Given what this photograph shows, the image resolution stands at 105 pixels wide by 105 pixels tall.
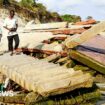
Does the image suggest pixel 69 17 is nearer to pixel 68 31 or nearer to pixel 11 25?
pixel 68 31

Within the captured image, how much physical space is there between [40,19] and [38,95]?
18.2m

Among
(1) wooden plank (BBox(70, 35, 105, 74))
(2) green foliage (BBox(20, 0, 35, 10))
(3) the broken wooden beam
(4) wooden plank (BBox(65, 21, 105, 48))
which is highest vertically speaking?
(4) wooden plank (BBox(65, 21, 105, 48))

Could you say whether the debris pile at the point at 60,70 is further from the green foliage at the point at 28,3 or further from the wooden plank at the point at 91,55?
the green foliage at the point at 28,3

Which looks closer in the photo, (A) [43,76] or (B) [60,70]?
(A) [43,76]

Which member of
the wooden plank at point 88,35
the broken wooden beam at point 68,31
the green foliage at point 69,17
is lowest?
the green foliage at point 69,17

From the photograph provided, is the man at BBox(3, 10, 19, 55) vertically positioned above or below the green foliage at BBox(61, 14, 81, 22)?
above

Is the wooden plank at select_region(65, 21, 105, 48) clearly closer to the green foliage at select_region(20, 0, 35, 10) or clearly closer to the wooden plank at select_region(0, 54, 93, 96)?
the wooden plank at select_region(0, 54, 93, 96)

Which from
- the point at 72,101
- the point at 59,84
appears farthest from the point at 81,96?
the point at 59,84

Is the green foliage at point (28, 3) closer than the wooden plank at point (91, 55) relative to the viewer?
No

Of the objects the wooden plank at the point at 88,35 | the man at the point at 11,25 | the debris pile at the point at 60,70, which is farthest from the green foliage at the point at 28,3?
the wooden plank at the point at 88,35

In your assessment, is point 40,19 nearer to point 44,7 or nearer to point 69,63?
point 44,7

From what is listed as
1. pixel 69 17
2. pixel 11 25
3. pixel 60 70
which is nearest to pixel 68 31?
pixel 11 25

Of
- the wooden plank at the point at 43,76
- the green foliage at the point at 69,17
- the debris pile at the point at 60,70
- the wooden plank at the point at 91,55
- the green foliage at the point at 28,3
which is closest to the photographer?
the wooden plank at the point at 43,76

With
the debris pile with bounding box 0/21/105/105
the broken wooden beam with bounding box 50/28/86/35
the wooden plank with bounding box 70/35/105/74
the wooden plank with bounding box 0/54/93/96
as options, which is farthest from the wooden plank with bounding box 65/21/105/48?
the broken wooden beam with bounding box 50/28/86/35
